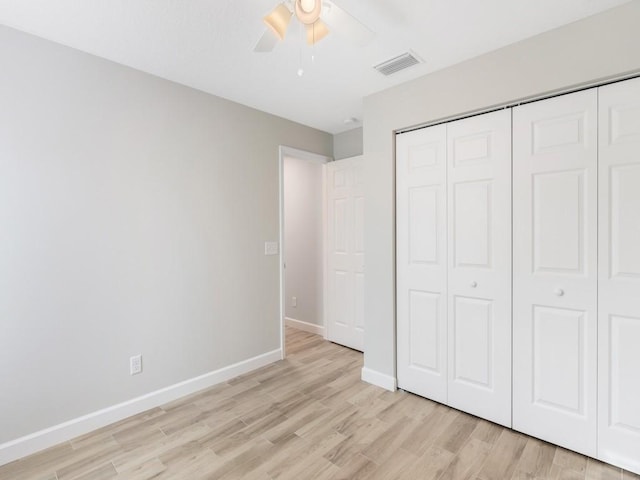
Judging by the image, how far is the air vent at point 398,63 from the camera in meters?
2.20

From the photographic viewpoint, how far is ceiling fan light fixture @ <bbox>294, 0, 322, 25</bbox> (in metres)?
1.46

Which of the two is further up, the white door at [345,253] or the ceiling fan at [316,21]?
the ceiling fan at [316,21]

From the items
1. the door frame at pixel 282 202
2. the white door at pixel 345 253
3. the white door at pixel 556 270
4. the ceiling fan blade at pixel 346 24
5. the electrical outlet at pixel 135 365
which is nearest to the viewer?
the ceiling fan blade at pixel 346 24

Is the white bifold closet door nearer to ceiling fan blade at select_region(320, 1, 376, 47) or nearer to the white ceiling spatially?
the white ceiling

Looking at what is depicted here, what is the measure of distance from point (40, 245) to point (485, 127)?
2991 mm

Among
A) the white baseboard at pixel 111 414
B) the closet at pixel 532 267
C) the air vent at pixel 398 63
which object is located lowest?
the white baseboard at pixel 111 414

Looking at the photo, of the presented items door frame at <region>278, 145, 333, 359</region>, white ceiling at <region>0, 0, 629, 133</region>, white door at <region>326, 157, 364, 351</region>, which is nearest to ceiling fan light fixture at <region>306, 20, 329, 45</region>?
white ceiling at <region>0, 0, 629, 133</region>

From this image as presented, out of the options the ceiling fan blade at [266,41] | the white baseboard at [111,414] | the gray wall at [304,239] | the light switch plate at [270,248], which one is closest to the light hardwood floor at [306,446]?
the white baseboard at [111,414]

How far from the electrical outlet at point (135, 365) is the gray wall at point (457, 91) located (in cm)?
182

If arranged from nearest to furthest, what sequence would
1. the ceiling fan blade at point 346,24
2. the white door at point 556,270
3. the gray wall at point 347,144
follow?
1. the ceiling fan blade at point 346,24
2. the white door at point 556,270
3. the gray wall at point 347,144

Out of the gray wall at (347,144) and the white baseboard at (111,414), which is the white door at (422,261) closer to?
the gray wall at (347,144)

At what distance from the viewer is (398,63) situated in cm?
228

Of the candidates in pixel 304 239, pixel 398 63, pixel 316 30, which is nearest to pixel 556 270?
pixel 398 63

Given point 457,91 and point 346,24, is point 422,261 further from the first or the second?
point 346,24
